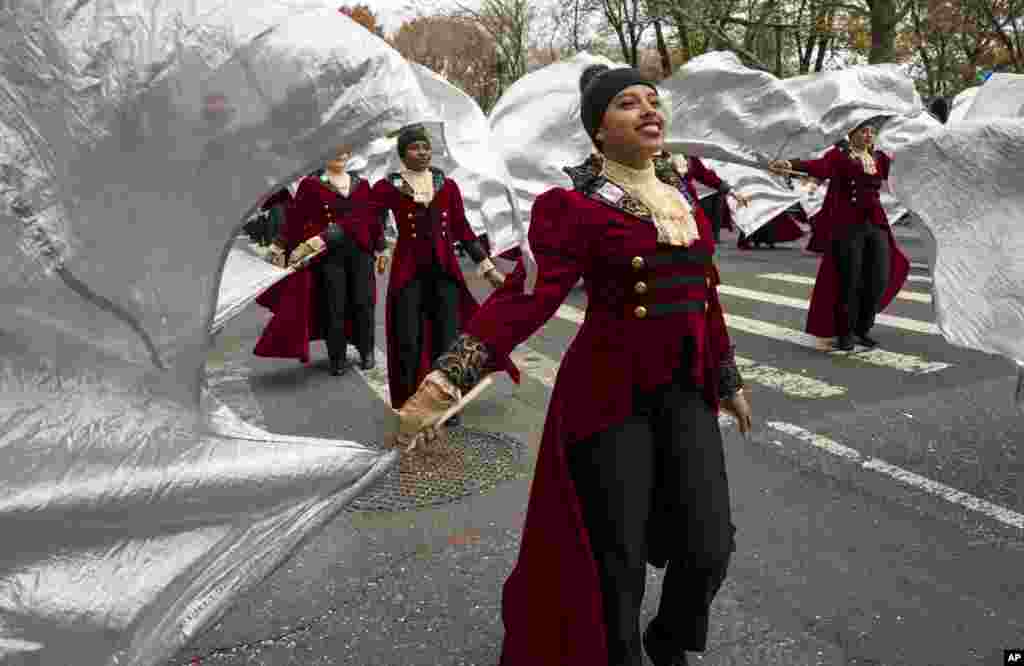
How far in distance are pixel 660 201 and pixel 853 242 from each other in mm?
5582

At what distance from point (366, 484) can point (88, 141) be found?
107 centimetres

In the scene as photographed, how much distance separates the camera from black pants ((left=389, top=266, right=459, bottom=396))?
595 centimetres

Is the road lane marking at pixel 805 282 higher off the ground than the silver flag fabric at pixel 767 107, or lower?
lower

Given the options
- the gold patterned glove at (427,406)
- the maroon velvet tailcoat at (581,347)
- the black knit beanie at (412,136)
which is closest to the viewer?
the gold patterned glove at (427,406)

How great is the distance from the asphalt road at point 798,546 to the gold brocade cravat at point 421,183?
1571 mm

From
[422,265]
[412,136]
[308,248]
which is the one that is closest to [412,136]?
[412,136]

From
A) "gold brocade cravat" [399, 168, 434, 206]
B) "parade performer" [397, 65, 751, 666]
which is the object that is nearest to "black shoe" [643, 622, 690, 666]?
"parade performer" [397, 65, 751, 666]

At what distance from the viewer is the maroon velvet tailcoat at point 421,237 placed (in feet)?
19.4

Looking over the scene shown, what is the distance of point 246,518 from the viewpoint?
230 centimetres

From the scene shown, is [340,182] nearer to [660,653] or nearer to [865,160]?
[865,160]

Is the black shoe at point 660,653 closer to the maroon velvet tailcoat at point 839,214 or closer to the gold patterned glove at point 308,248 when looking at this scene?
the gold patterned glove at point 308,248

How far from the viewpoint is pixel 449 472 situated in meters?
5.23

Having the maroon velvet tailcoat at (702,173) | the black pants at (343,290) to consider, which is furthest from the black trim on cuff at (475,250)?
the maroon velvet tailcoat at (702,173)

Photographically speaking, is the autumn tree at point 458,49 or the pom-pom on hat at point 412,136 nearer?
the pom-pom on hat at point 412,136
